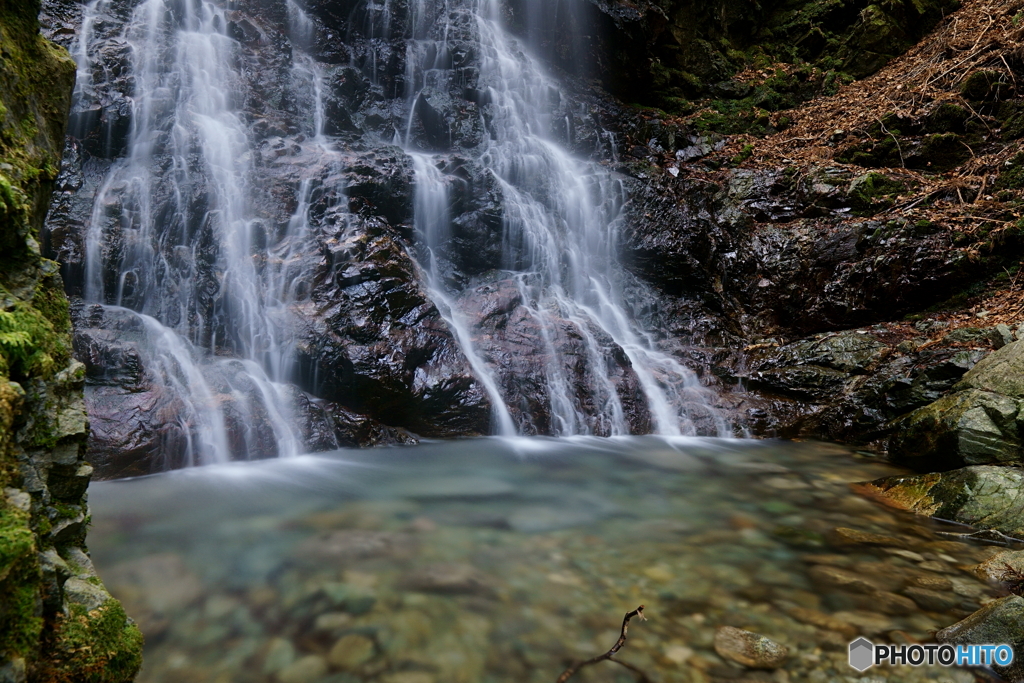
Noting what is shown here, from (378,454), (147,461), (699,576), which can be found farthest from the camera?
(378,454)

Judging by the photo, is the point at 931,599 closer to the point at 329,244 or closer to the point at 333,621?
the point at 333,621

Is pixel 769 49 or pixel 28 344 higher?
pixel 769 49

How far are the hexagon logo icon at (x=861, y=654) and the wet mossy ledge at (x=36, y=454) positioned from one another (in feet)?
9.36

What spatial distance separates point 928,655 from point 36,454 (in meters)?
3.63

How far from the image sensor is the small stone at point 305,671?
6.97 feet

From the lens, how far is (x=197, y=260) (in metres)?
6.47

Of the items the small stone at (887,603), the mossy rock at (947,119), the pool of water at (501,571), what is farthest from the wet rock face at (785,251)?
the small stone at (887,603)

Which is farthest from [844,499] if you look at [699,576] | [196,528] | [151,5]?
[151,5]

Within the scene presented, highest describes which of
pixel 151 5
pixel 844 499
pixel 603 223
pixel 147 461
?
pixel 151 5

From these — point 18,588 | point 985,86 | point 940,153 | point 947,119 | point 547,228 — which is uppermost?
point 985,86

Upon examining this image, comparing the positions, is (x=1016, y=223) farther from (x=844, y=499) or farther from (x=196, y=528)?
(x=196, y=528)

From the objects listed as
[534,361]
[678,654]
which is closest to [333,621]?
[678,654]

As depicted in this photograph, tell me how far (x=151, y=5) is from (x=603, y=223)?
8.67m

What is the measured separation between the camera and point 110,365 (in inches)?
201
